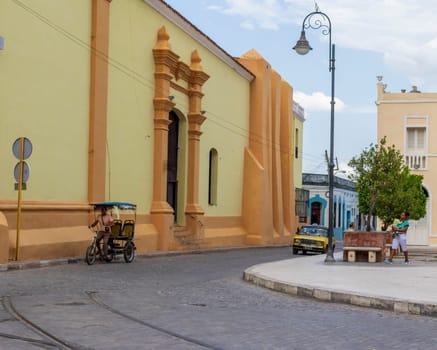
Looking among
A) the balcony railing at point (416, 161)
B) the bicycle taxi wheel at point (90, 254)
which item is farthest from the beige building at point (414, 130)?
the bicycle taxi wheel at point (90, 254)

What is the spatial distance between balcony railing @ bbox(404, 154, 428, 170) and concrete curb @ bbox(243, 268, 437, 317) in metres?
28.6

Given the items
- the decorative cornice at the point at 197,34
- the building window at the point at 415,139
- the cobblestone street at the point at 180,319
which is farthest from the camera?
the building window at the point at 415,139

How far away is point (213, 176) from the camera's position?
3703 cm

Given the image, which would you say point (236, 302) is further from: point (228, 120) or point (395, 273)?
point (228, 120)

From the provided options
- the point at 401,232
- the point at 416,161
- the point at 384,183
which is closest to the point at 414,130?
the point at 416,161

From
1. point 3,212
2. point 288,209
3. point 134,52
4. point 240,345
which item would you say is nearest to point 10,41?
point 3,212

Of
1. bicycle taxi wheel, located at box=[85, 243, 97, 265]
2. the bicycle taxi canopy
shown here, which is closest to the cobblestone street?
bicycle taxi wheel, located at box=[85, 243, 97, 265]

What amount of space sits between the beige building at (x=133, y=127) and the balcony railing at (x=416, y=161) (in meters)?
7.65

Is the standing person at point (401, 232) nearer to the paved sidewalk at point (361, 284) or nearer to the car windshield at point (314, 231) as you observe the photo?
the paved sidewalk at point (361, 284)

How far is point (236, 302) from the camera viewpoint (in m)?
12.3

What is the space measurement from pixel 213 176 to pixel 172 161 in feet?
15.1

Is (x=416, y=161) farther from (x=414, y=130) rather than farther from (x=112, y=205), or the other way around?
(x=112, y=205)

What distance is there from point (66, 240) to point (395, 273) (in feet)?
29.8

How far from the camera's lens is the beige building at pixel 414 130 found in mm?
42125
